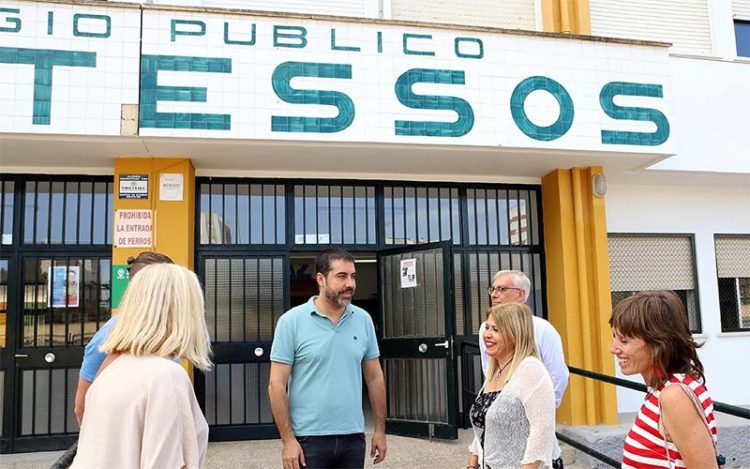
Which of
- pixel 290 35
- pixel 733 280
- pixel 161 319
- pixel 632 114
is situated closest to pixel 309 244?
pixel 290 35

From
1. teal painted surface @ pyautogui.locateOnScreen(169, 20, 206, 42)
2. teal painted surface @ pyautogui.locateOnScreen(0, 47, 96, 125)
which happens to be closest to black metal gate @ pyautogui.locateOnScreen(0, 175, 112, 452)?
teal painted surface @ pyautogui.locateOnScreen(0, 47, 96, 125)

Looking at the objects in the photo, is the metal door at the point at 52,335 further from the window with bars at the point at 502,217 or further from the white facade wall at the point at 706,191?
the white facade wall at the point at 706,191

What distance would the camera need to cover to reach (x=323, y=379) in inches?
118

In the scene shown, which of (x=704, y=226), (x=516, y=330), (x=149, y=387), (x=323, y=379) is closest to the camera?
(x=149, y=387)

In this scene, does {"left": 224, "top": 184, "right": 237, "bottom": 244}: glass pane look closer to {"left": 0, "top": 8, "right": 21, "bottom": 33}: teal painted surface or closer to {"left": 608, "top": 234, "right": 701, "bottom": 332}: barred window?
{"left": 0, "top": 8, "right": 21, "bottom": 33}: teal painted surface

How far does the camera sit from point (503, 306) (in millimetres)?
2607

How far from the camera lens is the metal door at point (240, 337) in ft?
19.3

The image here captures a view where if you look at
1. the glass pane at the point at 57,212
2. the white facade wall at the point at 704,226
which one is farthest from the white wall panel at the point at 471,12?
the glass pane at the point at 57,212

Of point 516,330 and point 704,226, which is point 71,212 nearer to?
point 516,330

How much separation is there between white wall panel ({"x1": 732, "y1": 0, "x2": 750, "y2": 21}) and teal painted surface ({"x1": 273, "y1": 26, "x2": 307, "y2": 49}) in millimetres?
5706

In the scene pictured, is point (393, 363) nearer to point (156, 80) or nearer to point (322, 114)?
point (322, 114)

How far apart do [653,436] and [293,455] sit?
1690 millimetres

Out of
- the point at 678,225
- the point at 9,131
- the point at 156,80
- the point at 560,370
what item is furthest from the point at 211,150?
the point at 678,225

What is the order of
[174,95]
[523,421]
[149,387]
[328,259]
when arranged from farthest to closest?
[174,95] < [328,259] < [523,421] < [149,387]
